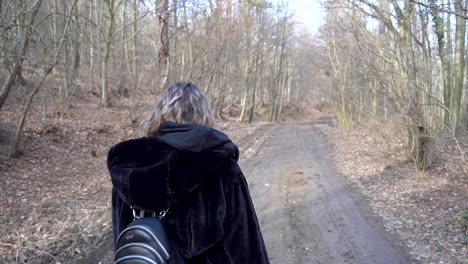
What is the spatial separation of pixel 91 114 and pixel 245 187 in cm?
1577

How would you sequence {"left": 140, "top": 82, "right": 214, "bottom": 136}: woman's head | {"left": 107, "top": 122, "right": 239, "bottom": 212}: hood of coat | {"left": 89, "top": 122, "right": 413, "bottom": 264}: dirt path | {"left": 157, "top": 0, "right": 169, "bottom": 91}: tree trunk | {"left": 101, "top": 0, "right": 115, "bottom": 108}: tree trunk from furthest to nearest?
{"left": 101, "top": 0, "right": 115, "bottom": 108}: tree trunk < {"left": 157, "top": 0, "right": 169, "bottom": 91}: tree trunk < {"left": 89, "top": 122, "right": 413, "bottom": 264}: dirt path < {"left": 140, "top": 82, "right": 214, "bottom": 136}: woman's head < {"left": 107, "top": 122, "right": 239, "bottom": 212}: hood of coat

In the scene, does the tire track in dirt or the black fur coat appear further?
the tire track in dirt

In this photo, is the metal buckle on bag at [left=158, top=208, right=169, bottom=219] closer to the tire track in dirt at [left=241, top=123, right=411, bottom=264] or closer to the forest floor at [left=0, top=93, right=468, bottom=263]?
the forest floor at [left=0, top=93, right=468, bottom=263]

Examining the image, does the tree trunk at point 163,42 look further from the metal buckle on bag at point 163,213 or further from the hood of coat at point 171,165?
the metal buckle on bag at point 163,213

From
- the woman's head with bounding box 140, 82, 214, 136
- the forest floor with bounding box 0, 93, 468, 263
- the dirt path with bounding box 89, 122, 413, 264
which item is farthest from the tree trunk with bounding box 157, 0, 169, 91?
the woman's head with bounding box 140, 82, 214, 136

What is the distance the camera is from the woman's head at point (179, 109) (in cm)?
208

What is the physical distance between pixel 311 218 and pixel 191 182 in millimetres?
5646

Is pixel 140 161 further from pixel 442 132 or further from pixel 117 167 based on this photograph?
pixel 442 132

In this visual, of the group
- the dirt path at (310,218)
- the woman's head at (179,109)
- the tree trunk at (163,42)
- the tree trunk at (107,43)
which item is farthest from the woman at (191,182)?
the tree trunk at (107,43)

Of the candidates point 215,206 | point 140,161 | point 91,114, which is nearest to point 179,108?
point 140,161

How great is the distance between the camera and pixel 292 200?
8312mm

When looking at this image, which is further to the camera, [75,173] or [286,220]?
[75,173]

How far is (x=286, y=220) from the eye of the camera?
277 inches

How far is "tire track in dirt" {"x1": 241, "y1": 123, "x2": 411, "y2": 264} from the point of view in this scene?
5637mm
